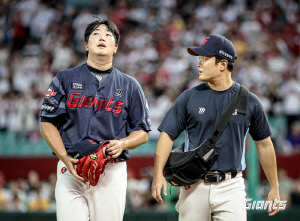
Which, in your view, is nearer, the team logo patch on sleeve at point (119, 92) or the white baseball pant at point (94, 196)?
the white baseball pant at point (94, 196)

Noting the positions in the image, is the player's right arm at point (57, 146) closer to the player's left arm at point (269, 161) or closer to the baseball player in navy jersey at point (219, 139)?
the baseball player in navy jersey at point (219, 139)

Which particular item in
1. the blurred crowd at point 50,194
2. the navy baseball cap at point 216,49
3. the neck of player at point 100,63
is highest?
the navy baseball cap at point 216,49

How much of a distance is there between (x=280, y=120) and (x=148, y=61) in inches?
181

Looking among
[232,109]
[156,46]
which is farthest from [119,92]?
[156,46]

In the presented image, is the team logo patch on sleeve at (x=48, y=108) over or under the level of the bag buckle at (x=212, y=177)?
over

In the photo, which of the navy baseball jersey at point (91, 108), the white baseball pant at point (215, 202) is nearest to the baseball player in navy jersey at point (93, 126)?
the navy baseball jersey at point (91, 108)

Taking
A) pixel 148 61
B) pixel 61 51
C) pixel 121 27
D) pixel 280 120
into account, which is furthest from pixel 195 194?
pixel 121 27

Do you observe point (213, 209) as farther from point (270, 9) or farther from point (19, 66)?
point (270, 9)

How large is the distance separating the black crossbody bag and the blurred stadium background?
9.54 ft

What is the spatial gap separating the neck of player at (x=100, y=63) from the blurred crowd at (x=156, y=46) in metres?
6.04

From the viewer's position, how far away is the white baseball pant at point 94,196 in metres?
4.00

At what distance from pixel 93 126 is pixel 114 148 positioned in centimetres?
31

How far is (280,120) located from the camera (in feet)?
33.4

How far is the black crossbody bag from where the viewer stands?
4.03 m
